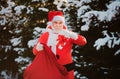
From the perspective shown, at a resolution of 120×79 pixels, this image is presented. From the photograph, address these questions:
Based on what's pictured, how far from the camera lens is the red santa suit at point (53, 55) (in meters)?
5.52

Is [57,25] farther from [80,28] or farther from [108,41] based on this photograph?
[80,28]

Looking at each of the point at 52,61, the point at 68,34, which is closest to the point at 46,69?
the point at 52,61

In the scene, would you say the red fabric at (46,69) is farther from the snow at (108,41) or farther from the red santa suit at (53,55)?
the snow at (108,41)

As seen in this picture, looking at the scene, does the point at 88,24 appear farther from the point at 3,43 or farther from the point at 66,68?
the point at 3,43

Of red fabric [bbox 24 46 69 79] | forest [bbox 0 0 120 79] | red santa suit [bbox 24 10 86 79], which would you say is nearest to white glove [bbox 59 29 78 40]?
red santa suit [bbox 24 10 86 79]

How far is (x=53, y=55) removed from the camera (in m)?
5.56

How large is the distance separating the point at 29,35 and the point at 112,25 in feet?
9.31

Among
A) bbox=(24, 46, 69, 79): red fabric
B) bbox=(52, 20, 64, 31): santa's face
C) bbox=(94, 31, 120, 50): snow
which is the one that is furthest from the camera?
bbox=(94, 31, 120, 50): snow

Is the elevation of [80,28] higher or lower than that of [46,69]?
higher

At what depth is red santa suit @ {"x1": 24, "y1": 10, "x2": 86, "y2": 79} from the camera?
552 centimetres

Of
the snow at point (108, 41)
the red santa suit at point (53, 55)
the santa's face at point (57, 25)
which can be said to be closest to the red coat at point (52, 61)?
the red santa suit at point (53, 55)

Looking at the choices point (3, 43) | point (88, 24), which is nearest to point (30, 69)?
point (88, 24)

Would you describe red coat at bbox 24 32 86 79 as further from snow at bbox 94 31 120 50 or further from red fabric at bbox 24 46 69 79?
snow at bbox 94 31 120 50

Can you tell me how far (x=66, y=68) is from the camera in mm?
5559
